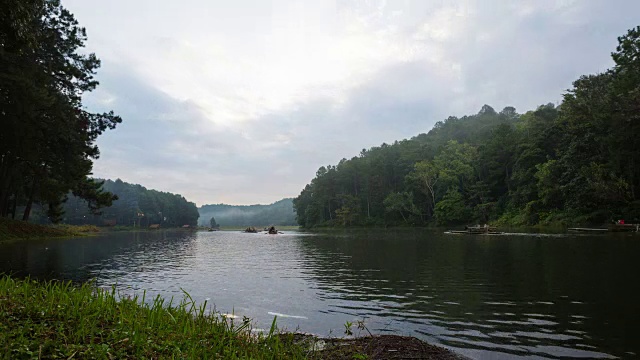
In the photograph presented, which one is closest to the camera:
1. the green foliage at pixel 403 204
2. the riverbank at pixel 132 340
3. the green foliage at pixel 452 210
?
the riverbank at pixel 132 340

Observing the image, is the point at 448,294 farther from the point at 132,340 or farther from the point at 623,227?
the point at 623,227

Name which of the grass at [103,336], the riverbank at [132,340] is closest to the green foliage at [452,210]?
the riverbank at [132,340]

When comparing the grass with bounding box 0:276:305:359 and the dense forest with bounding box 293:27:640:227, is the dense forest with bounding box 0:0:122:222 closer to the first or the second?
the grass with bounding box 0:276:305:359

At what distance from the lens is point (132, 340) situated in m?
5.66

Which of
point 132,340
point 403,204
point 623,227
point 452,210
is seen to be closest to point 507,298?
point 132,340

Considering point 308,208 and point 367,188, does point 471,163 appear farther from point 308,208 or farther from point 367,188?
point 308,208

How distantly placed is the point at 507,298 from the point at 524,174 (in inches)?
3113

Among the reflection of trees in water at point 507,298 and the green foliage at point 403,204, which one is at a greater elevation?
the green foliage at point 403,204

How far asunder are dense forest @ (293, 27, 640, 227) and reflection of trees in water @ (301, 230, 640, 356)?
3828cm

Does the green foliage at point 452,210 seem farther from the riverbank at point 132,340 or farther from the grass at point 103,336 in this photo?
the grass at point 103,336

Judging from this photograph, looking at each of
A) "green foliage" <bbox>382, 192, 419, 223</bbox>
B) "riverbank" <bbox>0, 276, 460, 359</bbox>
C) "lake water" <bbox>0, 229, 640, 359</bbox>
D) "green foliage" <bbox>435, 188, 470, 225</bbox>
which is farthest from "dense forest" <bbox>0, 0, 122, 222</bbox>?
"green foliage" <bbox>382, 192, 419, 223</bbox>

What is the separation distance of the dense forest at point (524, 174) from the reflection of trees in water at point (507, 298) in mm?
38275

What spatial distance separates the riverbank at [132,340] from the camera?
5133mm

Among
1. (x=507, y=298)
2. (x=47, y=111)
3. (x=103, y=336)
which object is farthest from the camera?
(x=47, y=111)
